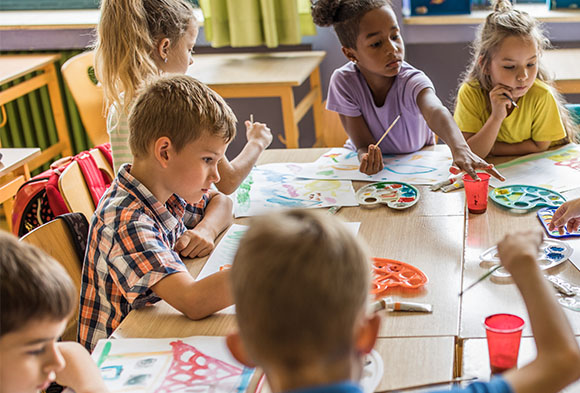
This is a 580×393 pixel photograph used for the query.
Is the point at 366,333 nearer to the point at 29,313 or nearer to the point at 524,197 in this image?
the point at 29,313

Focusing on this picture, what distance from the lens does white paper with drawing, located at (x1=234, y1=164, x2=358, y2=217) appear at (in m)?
1.73

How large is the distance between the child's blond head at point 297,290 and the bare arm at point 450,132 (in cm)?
102

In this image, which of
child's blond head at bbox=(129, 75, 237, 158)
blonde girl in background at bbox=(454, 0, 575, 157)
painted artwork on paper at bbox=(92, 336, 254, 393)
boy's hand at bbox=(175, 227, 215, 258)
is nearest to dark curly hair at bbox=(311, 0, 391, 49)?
blonde girl in background at bbox=(454, 0, 575, 157)

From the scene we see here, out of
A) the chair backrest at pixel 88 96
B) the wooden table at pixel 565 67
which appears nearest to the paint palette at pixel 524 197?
Result: the wooden table at pixel 565 67

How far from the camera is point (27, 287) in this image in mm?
841

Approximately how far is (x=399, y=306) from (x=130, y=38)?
111 centimetres

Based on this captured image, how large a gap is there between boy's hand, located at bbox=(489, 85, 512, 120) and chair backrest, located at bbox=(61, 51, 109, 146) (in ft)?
6.30

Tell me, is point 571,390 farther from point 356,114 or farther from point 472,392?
point 356,114

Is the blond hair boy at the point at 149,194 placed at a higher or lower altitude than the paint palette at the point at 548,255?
higher

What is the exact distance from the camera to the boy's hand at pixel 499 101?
1.96 metres

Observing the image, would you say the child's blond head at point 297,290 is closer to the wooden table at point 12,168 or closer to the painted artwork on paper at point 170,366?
the painted artwork on paper at point 170,366

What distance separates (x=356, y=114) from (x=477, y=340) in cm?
114

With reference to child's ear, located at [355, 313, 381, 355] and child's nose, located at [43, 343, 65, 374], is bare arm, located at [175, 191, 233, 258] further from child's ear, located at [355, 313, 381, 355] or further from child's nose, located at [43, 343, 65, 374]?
child's ear, located at [355, 313, 381, 355]

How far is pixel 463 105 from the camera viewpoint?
208 cm
